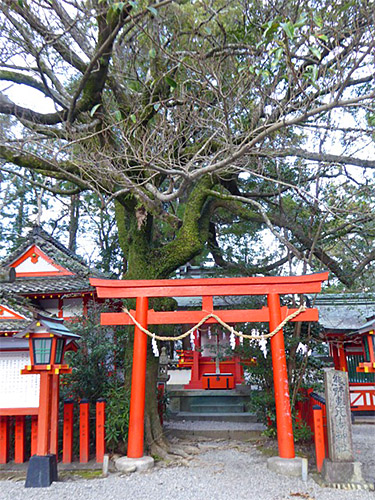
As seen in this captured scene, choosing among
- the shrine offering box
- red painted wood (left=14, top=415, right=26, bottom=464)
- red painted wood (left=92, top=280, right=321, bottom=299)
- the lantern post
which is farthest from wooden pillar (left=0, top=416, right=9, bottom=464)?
the shrine offering box

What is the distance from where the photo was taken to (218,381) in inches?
507

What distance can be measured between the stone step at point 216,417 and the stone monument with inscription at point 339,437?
16.6 ft

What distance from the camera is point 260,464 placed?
21.0ft

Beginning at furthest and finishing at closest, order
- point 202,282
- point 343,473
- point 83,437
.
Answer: point 83,437 → point 202,282 → point 343,473

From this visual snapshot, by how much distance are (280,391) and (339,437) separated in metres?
0.95

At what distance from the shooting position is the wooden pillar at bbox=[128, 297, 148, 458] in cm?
593

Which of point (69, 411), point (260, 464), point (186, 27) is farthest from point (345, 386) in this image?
point (186, 27)

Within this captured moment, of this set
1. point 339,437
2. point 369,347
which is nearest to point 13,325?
point 339,437

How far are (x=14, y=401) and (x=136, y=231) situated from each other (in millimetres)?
3695

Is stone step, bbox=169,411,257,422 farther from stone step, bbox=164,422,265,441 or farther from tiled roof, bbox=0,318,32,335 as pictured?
tiled roof, bbox=0,318,32,335

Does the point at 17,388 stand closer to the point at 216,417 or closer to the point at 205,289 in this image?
the point at 205,289

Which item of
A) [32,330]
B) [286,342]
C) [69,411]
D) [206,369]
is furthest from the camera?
[206,369]

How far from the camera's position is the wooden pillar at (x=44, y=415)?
5438 millimetres

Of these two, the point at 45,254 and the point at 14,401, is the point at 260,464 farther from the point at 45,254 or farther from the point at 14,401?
the point at 45,254
